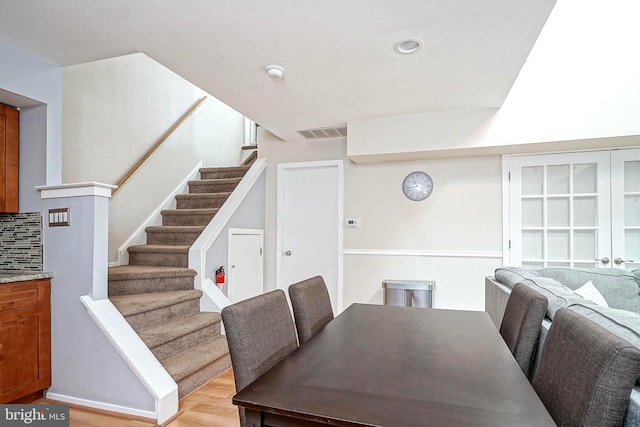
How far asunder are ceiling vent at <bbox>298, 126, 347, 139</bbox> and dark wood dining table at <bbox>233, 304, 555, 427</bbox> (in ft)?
8.73

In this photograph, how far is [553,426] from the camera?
78 centimetres

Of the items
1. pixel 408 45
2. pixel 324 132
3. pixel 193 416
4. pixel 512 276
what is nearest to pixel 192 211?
pixel 324 132

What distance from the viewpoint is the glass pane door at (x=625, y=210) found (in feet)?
10.2

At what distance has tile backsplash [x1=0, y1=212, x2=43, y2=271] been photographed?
2.41 meters

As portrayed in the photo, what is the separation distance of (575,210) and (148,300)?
3860 mm

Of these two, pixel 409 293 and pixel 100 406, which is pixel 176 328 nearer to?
pixel 100 406

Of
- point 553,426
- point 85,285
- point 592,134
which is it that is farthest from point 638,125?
point 85,285

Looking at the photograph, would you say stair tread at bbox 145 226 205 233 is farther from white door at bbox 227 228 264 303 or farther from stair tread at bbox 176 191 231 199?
stair tread at bbox 176 191 231 199

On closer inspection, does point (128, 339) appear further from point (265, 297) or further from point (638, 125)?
point (638, 125)

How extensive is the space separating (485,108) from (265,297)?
2.74 m

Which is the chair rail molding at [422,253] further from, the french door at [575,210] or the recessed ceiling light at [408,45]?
the recessed ceiling light at [408,45]

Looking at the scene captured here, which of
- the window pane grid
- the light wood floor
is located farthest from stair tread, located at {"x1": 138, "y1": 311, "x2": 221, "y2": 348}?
the window pane grid

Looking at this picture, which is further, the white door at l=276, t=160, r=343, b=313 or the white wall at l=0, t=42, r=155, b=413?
the white door at l=276, t=160, r=343, b=313

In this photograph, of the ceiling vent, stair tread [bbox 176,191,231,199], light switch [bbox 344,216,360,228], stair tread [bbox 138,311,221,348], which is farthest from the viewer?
stair tread [bbox 176,191,231,199]
